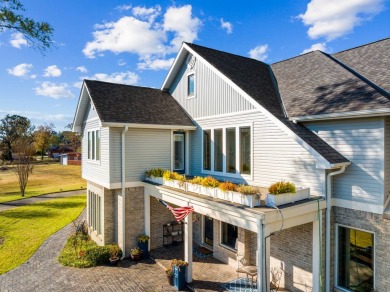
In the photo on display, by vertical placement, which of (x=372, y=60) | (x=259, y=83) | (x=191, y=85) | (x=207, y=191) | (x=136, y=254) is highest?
(x=372, y=60)

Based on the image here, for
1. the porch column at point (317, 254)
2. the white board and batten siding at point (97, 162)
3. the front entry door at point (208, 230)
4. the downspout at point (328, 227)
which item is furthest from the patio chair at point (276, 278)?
the white board and batten siding at point (97, 162)

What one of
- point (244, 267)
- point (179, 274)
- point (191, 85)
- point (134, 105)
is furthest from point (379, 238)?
point (134, 105)

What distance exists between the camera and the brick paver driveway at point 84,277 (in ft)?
36.0

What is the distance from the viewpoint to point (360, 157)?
28.9 feet

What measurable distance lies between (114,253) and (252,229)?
26.0 feet

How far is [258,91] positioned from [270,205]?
6084 mm

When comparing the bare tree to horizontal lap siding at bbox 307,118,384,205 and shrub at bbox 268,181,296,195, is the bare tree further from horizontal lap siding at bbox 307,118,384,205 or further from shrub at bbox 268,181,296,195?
horizontal lap siding at bbox 307,118,384,205

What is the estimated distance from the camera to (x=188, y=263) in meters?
11.0

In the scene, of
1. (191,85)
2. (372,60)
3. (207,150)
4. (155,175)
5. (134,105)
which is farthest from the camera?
(191,85)

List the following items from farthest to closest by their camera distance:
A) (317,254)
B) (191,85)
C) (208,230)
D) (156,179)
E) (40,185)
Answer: (40,185)
(191,85)
(208,230)
(156,179)
(317,254)

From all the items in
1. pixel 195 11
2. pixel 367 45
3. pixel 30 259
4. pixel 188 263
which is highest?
pixel 195 11

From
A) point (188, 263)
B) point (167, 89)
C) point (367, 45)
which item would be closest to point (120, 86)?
point (167, 89)

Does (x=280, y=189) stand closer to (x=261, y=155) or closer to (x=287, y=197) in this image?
(x=287, y=197)

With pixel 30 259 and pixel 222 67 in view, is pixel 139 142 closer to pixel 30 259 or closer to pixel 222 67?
pixel 222 67
